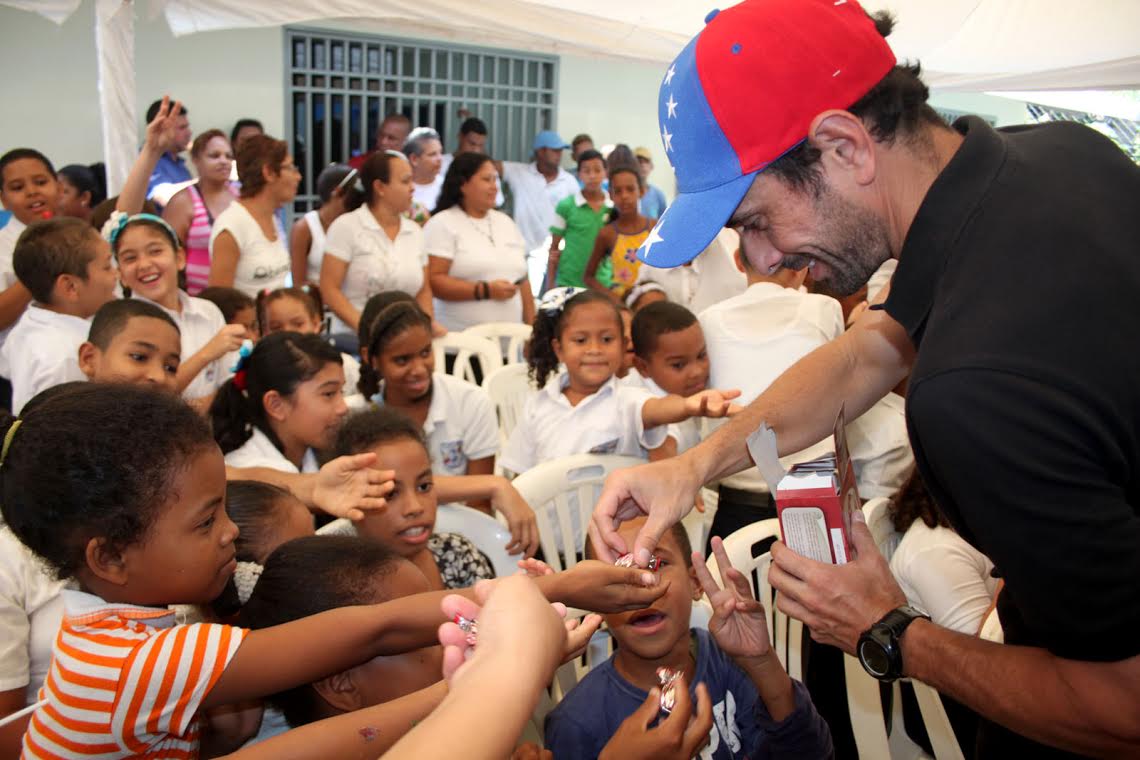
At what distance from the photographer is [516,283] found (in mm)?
5457

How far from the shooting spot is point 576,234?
6344 mm

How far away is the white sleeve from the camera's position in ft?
17.0

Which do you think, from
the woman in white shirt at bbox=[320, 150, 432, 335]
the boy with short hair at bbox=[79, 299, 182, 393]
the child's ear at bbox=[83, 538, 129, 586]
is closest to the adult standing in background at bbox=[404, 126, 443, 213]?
the woman in white shirt at bbox=[320, 150, 432, 335]

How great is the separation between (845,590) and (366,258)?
12.6ft

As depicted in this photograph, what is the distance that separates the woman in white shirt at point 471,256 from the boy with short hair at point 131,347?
235 centimetres

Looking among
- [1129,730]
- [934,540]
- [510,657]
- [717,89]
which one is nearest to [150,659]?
[510,657]

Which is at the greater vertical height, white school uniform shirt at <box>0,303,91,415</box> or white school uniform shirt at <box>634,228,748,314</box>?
white school uniform shirt at <box>634,228,748,314</box>

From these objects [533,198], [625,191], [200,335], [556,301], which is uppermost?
[533,198]

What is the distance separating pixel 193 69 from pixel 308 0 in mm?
3564

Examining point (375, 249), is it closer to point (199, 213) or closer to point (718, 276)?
point (199, 213)

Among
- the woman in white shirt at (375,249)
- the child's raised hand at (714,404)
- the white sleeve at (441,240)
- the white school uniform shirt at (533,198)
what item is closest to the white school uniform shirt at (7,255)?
the woman in white shirt at (375,249)

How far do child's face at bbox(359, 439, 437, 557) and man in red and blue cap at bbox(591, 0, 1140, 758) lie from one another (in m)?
0.89

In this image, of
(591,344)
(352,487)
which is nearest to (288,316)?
(591,344)

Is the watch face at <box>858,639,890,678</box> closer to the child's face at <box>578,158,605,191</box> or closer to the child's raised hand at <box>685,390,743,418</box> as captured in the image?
the child's raised hand at <box>685,390,743,418</box>
